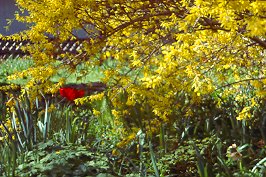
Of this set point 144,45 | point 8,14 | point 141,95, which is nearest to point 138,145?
→ point 141,95

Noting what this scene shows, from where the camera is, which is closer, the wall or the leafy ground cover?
the leafy ground cover

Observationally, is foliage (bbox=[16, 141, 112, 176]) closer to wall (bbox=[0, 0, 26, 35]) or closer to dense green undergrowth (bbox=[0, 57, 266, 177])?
dense green undergrowth (bbox=[0, 57, 266, 177])

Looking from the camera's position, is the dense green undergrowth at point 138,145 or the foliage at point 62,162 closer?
the foliage at point 62,162

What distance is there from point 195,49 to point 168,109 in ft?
2.69

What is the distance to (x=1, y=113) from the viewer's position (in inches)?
227

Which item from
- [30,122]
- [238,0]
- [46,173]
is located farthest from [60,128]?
[238,0]

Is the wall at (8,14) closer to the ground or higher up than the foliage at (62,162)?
higher up

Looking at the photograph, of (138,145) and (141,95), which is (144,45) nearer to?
(141,95)

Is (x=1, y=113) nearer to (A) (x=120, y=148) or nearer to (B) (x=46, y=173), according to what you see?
(A) (x=120, y=148)

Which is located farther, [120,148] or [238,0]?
[120,148]

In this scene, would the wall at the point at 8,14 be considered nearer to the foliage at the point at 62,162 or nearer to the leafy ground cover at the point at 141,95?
the leafy ground cover at the point at 141,95

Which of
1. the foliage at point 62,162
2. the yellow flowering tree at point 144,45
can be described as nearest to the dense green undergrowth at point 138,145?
the foliage at point 62,162

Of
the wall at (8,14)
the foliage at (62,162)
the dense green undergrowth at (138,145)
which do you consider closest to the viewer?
the foliage at (62,162)

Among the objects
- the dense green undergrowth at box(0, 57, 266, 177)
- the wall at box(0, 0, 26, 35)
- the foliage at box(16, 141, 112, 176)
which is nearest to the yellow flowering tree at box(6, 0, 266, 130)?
the dense green undergrowth at box(0, 57, 266, 177)
